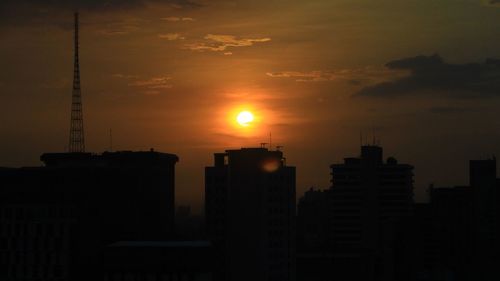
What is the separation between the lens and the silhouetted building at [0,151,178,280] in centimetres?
8888

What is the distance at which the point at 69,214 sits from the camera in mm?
89188

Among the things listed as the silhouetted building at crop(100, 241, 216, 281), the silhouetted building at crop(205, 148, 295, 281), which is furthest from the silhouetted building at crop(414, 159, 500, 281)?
the silhouetted building at crop(100, 241, 216, 281)

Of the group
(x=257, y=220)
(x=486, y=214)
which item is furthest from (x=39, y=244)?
(x=486, y=214)

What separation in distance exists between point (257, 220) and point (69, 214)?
884 inches

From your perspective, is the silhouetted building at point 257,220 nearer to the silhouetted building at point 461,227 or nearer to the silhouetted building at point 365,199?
the silhouetted building at point 461,227

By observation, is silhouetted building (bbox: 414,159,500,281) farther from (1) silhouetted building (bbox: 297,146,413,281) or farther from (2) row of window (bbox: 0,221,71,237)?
(2) row of window (bbox: 0,221,71,237)

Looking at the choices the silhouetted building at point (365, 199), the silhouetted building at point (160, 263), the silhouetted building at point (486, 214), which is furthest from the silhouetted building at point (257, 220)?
the silhouetted building at point (365, 199)

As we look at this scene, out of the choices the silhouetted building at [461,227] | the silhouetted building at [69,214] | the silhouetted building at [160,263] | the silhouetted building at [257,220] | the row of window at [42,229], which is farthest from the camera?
the silhouetted building at [461,227]

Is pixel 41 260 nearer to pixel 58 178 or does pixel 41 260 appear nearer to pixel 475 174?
pixel 58 178

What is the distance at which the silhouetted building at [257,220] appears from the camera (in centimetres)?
10119

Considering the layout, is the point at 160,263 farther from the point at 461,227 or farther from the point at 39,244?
the point at 461,227

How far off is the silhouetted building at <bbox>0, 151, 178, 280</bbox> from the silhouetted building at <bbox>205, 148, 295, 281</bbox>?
938 cm

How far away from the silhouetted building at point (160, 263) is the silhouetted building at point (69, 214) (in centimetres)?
1120

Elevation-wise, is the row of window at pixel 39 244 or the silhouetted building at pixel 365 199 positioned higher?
the silhouetted building at pixel 365 199
